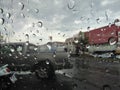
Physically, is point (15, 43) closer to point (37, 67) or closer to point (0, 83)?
point (37, 67)

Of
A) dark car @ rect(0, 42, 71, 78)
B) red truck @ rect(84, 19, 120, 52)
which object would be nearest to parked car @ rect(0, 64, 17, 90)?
dark car @ rect(0, 42, 71, 78)

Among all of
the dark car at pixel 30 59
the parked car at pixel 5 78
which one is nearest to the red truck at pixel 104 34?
the dark car at pixel 30 59

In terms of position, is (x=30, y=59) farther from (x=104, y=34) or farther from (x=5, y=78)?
(x=104, y=34)

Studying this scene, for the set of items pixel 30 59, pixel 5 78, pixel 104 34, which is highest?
pixel 104 34

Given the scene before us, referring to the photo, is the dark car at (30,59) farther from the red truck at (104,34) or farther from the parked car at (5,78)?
the red truck at (104,34)

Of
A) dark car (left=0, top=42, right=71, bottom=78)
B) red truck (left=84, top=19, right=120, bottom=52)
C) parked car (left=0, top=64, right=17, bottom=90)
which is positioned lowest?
parked car (left=0, top=64, right=17, bottom=90)

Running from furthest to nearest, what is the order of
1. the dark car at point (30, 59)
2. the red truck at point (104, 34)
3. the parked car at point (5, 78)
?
the red truck at point (104, 34)
the dark car at point (30, 59)
the parked car at point (5, 78)

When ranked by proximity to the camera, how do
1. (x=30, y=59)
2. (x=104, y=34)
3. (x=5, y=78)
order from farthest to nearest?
(x=104, y=34)
(x=30, y=59)
(x=5, y=78)

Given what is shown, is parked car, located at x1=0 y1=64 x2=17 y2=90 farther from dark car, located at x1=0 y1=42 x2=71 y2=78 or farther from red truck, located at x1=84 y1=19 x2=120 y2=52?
red truck, located at x1=84 y1=19 x2=120 y2=52

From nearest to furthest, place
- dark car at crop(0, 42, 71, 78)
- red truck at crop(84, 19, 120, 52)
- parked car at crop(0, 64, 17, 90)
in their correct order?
parked car at crop(0, 64, 17, 90)
dark car at crop(0, 42, 71, 78)
red truck at crop(84, 19, 120, 52)

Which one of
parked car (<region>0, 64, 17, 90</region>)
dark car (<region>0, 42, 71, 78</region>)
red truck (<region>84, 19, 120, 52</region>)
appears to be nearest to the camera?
parked car (<region>0, 64, 17, 90</region>)

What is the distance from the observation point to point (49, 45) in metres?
12.7

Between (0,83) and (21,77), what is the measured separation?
3.90 metres

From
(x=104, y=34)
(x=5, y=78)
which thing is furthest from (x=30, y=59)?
(x=104, y=34)
